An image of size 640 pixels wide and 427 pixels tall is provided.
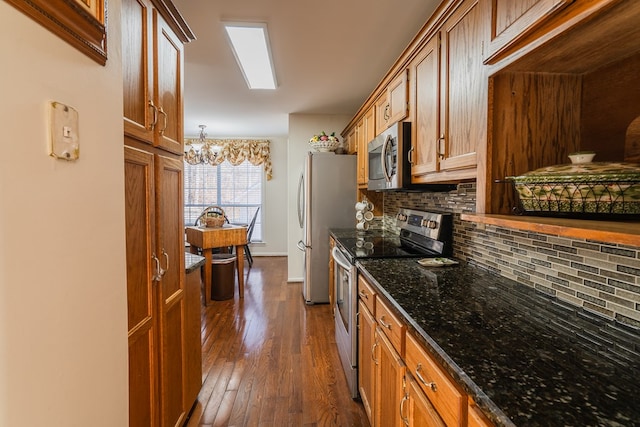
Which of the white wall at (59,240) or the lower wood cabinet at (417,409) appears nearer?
the white wall at (59,240)

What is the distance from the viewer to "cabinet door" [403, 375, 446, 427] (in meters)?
0.87

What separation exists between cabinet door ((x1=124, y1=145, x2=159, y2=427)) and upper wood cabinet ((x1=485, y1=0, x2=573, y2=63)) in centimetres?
126

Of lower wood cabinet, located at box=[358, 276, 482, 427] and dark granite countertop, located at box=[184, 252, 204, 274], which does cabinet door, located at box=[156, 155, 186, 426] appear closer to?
dark granite countertop, located at box=[184, 252, 204, 274]

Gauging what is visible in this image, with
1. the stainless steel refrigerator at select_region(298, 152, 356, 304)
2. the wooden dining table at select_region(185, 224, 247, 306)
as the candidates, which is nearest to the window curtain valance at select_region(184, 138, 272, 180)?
the wooden dining table at select_region(185, 224, 247, 306)

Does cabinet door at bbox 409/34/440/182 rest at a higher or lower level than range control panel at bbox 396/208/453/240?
higher

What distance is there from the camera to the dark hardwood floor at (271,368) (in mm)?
1854

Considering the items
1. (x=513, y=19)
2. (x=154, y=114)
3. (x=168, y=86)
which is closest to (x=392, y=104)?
(x=513, y=19)

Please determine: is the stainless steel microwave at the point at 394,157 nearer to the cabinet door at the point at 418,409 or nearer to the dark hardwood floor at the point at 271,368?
the cabinet door at the point at 418,409

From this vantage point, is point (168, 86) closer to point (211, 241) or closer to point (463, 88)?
point (463, 88)

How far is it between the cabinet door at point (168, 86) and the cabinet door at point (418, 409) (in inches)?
51.9

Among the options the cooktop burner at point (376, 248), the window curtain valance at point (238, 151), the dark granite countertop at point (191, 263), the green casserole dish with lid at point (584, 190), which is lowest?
the dark granite countertop at point (191, 263)

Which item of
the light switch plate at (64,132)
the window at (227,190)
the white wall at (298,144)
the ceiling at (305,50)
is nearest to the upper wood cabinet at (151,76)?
the light switch plate at (64,132)

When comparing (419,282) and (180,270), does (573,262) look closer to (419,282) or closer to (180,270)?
(419,282)

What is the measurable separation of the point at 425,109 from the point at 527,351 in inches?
50.6
